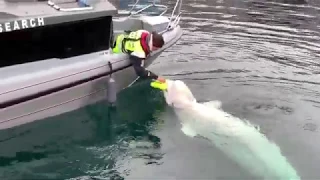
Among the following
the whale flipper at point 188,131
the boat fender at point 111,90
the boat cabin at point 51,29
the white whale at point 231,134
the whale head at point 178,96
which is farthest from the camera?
the whale head at point 178,96

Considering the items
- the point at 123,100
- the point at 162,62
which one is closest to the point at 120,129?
the point at 123,100

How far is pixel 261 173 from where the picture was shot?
21.9ft

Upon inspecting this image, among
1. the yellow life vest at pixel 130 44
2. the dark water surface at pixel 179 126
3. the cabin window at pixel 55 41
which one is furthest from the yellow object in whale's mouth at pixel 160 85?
the cabin window at pixel 55 41

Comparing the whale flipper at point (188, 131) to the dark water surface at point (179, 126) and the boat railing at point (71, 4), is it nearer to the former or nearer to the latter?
the dark water surface at point (179, 126)

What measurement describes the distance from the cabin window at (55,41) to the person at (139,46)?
298mm

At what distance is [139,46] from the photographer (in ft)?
27.8

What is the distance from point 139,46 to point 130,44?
162 millimetres

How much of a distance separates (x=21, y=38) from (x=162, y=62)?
14.8ft

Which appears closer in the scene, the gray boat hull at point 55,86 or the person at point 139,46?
the gray boat hull at point 55,86

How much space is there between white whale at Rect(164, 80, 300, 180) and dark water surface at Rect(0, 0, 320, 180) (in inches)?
5.8

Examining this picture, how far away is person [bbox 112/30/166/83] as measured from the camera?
8461 mm

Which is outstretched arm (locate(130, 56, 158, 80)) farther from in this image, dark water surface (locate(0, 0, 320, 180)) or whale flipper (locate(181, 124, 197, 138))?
whale flipper (locate(181, 124, 197, 138))

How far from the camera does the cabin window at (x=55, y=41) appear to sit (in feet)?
23.6

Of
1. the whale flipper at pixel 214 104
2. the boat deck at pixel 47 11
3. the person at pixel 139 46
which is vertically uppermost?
the boat deck at pixel 47 11
